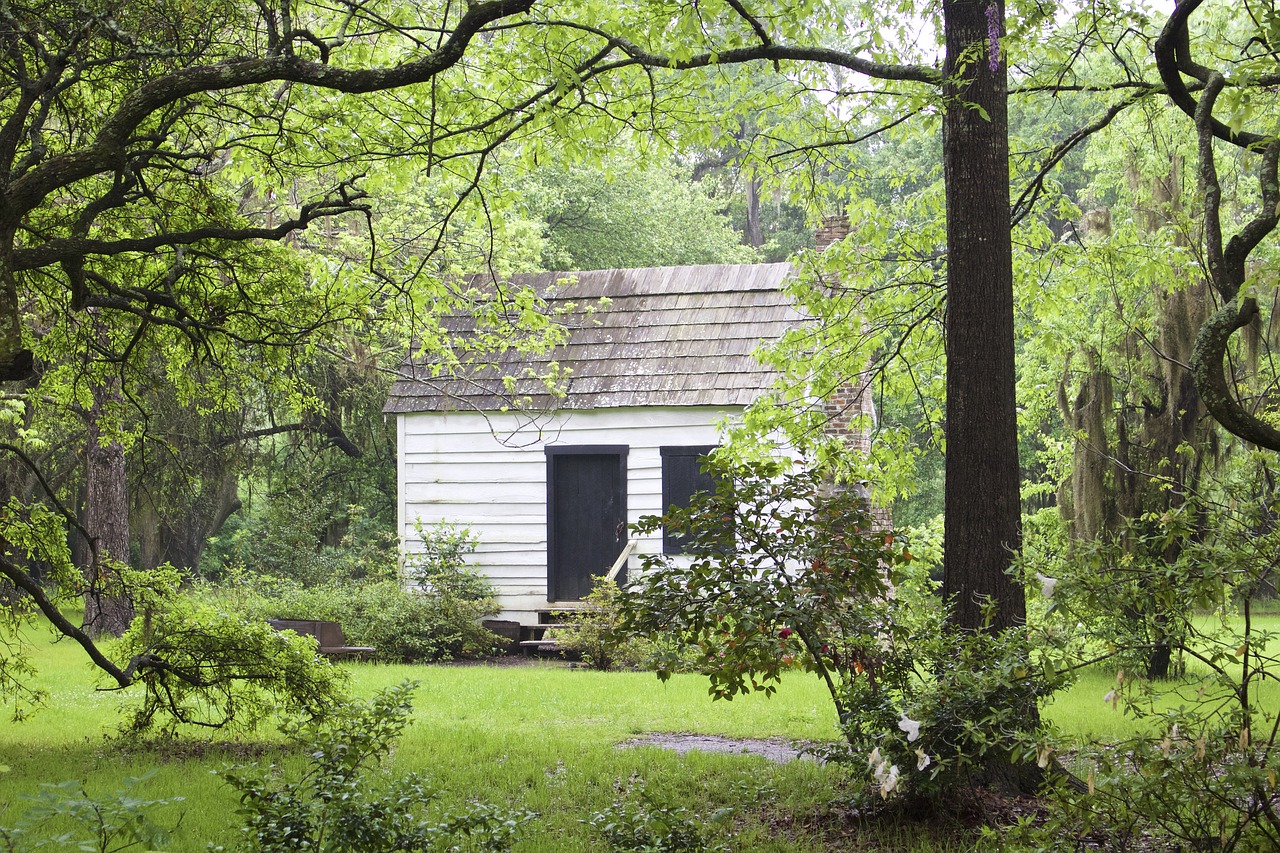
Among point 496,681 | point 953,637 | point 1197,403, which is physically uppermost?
point 1197,403

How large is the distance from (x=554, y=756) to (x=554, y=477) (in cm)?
895

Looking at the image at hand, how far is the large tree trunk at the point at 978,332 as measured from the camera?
6.63m

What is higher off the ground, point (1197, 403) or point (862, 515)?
point (1197, 403)

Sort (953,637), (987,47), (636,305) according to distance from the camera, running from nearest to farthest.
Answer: (953,637)
(987,47)
(636,305)

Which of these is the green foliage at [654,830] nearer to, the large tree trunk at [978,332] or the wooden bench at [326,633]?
the large tree trunk at [978,332]

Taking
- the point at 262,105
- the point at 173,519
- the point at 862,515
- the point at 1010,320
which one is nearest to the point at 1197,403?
the point at 1010,320

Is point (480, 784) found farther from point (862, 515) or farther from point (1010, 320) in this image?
point (1010, 320)

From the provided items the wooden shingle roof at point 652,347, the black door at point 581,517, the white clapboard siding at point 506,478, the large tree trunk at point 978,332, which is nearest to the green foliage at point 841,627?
the large tree trunk at point 978,332

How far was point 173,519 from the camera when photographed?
2167 cm

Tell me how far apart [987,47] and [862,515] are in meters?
3.02

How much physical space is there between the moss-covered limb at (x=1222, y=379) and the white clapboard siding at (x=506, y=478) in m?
12.4

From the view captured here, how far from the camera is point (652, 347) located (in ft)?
55.8

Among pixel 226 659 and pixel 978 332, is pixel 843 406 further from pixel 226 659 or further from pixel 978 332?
pixel 226 659

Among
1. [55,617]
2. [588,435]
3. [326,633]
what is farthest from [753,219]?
[55,617]
